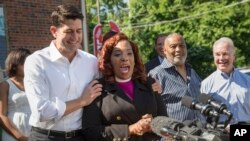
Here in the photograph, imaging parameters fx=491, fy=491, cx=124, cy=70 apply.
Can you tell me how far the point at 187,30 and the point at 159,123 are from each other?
28.5 metres

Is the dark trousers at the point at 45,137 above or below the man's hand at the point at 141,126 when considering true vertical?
below

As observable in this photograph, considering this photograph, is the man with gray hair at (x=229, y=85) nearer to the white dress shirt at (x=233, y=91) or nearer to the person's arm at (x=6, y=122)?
the white dress shirt at (x=233, y=91)

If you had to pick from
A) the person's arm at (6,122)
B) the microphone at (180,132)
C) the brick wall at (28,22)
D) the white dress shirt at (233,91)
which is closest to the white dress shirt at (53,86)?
the microphone at (180,132)

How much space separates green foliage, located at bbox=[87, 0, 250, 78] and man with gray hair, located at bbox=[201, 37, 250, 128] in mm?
21120

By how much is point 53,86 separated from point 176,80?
2.11 metres

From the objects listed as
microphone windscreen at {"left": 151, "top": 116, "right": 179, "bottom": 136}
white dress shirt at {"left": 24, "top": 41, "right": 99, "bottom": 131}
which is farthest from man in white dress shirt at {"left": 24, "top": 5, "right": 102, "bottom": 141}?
microphone windscreen at {"left": 151, "top": 116, "right": 179, "bottom": 136}

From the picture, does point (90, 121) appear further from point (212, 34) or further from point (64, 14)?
point (212, 34)

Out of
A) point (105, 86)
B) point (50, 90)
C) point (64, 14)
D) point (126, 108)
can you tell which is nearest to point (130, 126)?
point (126, 108)

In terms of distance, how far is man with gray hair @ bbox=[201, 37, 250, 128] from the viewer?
5156 mm

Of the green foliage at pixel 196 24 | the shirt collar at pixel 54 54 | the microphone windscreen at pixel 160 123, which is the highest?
the shirt collar at pixel 54 54

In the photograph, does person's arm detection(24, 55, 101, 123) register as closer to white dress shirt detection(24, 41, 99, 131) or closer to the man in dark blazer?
white dress shirt detection(24, 41, 99, 131)

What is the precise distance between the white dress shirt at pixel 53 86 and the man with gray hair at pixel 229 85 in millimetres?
2015

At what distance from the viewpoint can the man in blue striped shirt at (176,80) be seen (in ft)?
17.0

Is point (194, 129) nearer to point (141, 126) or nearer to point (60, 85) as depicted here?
point (141, 126)
